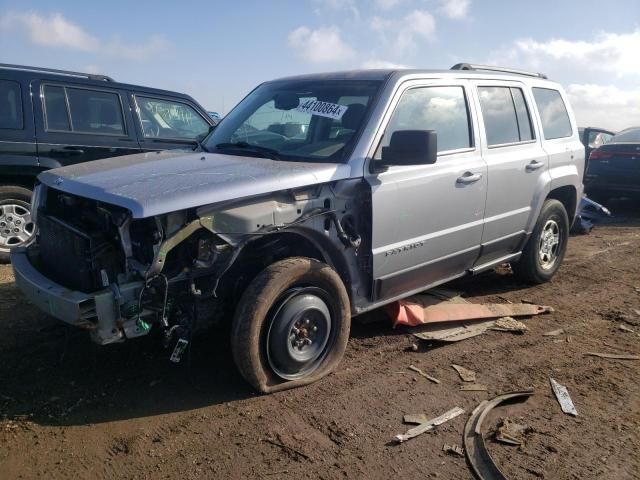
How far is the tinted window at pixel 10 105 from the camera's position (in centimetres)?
574

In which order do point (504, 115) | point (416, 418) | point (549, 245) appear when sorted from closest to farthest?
point (416, 418) < point (504, 115) < point (549, 245)

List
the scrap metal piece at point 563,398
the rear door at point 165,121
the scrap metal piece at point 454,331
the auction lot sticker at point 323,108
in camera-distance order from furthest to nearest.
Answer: the rear door at point 165,121 < the scrap metal piece at point 454,331 < the auction lot sticker at point 323,108 < the scrap metal piece at point 563,398

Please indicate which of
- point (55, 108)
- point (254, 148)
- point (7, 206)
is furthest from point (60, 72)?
point (254, 148)

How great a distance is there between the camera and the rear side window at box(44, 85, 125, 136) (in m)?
6.05

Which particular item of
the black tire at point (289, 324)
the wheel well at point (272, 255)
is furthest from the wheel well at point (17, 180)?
the black tire at point (289, 324)

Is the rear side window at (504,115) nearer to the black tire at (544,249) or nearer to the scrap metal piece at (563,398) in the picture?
the black tire at (544,249)

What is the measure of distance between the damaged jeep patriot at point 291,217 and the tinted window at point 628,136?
634 cm

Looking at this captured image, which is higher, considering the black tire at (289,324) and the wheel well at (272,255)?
the wheel well at (272,255)

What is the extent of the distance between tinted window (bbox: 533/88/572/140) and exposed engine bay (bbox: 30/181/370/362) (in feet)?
9.52

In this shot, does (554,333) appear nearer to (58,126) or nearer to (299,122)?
(299,122)

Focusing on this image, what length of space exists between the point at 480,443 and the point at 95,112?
18.3 ft

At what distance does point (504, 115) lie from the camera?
16.1 ft

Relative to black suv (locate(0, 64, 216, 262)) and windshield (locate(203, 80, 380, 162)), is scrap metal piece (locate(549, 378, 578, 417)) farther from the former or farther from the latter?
black suv (locate(0, 64, 216, 262))

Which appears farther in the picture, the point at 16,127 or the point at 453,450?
the point at 16,127
